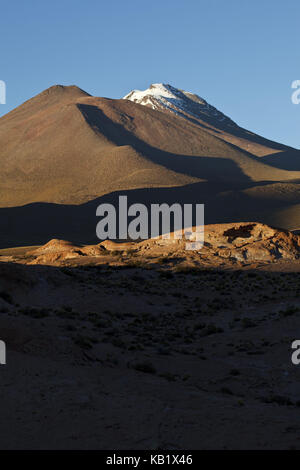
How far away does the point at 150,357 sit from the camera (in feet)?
46.3

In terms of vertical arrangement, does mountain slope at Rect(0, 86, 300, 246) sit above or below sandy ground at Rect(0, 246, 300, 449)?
above

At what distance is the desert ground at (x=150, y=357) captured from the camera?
7828 mm

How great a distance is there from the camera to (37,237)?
284 ft

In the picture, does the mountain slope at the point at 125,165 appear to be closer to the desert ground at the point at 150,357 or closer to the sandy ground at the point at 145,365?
the desert ground at the point at 150,357

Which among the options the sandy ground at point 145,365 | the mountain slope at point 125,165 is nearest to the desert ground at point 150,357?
the sandy ground at point 145,365

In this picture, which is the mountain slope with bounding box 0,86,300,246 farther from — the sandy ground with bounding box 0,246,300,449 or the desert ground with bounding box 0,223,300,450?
the sandy ground with bounding box 0,246,300,449

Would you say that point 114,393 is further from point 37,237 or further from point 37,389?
point 37,237

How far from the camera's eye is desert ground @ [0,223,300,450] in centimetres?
783

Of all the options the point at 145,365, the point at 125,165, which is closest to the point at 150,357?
the point at 145,365

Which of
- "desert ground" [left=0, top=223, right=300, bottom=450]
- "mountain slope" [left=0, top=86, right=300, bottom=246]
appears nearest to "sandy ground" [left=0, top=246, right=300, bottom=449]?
"desert ground" [left=0, top=223, right=300, bottom=450]

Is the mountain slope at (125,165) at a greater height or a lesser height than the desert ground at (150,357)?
greater

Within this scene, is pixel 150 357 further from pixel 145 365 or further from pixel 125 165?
pixel 125 165
